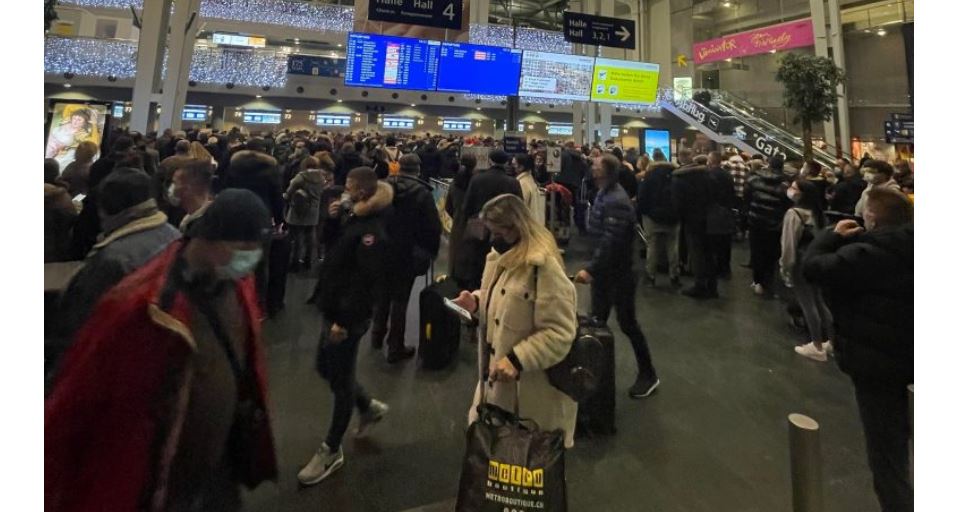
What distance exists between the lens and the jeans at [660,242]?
5.54m

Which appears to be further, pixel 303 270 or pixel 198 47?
pixel 198 47

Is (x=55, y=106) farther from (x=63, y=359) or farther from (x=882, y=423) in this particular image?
(x=882, y=423)

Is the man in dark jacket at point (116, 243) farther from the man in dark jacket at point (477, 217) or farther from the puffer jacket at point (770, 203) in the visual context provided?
the puffer jacket at point (770, 203)

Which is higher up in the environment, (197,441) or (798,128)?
(798,128)

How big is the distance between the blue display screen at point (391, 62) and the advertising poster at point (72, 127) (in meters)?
5.55

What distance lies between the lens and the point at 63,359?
1.07 meters

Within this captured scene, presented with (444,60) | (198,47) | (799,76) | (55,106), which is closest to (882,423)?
(55,106)

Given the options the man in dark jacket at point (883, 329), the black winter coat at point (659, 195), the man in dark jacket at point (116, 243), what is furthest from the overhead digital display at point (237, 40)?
the man in dark jacket at point (883, 329)

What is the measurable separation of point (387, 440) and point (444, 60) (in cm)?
803

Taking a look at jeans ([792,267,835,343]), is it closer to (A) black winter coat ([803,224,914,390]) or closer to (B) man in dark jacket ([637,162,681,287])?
(B) man in dark jacket ([637,162,681,287])

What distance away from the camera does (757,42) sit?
59.5 feet

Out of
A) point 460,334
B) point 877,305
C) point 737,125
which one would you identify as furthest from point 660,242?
point 737,125

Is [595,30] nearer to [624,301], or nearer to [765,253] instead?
Answer: [765,253]

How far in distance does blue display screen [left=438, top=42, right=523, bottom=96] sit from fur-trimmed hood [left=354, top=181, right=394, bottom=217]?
717 cm
